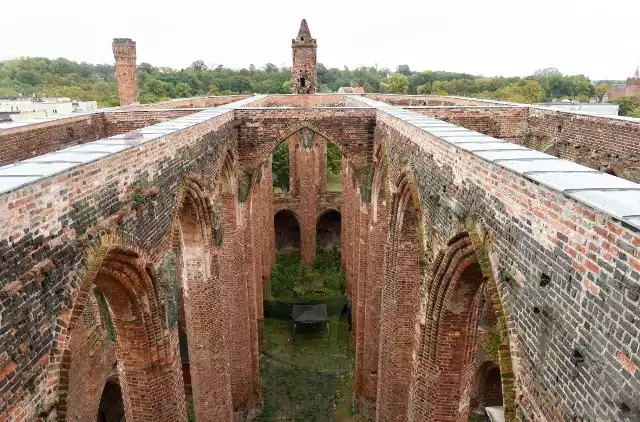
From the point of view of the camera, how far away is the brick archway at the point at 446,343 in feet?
22.8

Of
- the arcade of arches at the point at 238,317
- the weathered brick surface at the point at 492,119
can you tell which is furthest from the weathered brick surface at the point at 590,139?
the arcade of arches at the point at 238,317

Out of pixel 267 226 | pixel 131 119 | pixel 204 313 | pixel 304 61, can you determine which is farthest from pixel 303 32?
pixel 204 313

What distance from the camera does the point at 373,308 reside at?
1263 cm

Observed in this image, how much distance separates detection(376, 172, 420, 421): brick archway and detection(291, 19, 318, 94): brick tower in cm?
1656

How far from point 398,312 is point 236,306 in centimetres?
431

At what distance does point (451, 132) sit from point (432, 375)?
4019 mm

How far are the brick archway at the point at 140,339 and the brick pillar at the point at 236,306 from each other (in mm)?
3985

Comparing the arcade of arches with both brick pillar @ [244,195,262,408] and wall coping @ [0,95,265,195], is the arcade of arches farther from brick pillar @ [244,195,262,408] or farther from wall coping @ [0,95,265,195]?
wall coping @ [0,95,265,195]

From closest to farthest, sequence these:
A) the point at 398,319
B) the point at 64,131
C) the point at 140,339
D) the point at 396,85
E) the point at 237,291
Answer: the point at 140,339
the point at 398,319
the point at 64,131
the point at 237,291
the point at 396,85

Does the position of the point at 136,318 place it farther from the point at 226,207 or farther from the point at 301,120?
the point at 301,120

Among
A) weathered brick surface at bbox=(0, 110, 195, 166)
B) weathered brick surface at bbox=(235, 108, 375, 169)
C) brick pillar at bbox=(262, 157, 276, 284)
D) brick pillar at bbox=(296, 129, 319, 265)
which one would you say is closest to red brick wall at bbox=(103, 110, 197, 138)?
weathered brick surface at bbox=(0, 110, 195, 166)

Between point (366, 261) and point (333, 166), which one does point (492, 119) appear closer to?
point (366, 261)

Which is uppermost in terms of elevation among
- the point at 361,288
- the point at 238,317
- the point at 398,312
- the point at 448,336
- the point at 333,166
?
the point at 448,336

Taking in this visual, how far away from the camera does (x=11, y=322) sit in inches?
140
